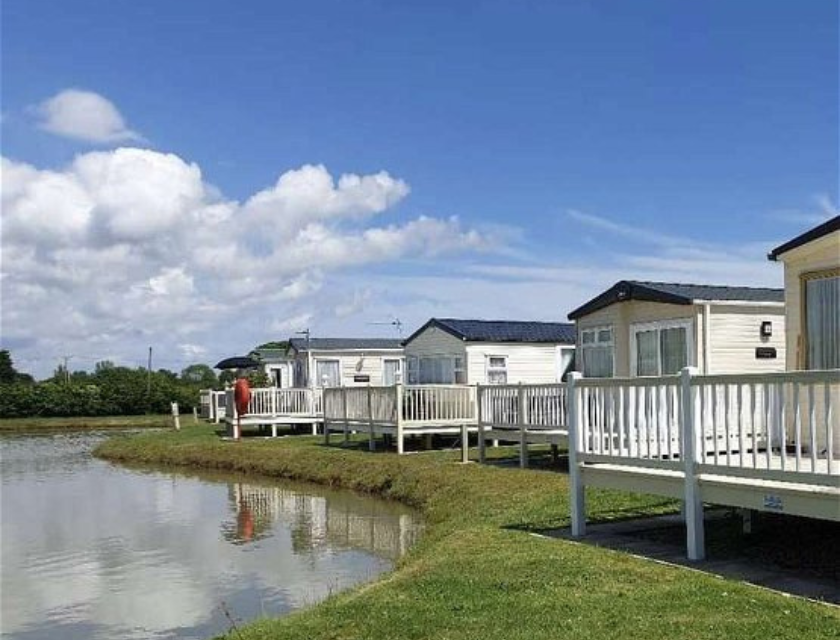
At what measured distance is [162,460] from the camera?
26391mm

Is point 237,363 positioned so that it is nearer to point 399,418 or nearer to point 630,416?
point 399,418

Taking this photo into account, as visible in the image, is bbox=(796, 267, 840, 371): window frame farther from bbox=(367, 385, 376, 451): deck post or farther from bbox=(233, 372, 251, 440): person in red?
bbox=(233, 372, 251, 440): person in red

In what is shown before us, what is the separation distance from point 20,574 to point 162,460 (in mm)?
15380

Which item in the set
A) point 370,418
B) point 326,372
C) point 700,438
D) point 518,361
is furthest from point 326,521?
point 326,372

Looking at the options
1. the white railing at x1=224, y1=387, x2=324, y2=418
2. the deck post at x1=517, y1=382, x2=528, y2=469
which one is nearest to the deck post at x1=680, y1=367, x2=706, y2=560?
the deck post at x1=517, y1=382, x2=528, y2=469

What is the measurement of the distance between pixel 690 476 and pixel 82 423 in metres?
42.5

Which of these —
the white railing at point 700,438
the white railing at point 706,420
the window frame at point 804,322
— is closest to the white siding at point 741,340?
the window frame at point 804,322

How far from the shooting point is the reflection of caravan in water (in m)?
12.5

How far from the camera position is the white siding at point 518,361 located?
26562mm

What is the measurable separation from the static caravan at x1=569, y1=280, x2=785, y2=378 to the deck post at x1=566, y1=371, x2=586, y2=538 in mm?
8682

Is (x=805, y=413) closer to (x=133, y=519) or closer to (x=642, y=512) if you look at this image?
(x=642, y=512)

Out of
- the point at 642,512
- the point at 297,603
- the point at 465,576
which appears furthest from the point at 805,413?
the point at 297,603

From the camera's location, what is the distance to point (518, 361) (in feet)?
88.3

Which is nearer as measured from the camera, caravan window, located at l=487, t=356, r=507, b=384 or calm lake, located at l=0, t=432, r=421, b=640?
calm lake, located at l=0, t=432, r=421, b=640
